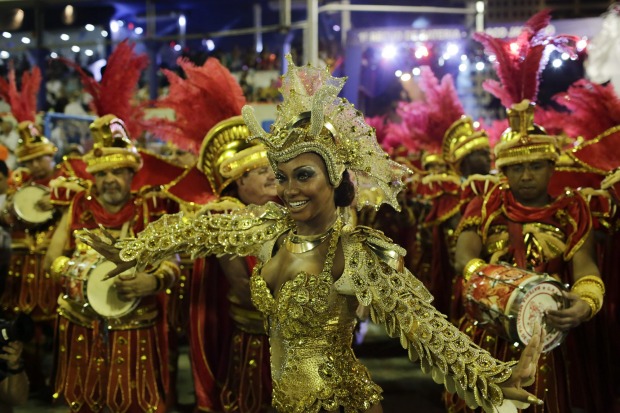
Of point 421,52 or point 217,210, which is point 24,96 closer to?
point 217,210

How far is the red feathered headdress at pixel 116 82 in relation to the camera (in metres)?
4.64

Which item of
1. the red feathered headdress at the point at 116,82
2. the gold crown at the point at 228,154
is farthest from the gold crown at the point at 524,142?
the red feathered headdress at the point at 116,82

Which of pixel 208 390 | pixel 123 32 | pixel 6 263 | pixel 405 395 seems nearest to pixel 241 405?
pixel 208 390

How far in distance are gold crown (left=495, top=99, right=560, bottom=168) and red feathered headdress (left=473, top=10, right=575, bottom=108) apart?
0.44 ft

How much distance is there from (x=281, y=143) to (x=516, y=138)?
1.84m

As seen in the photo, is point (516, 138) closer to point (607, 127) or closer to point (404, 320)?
point (607, 127)

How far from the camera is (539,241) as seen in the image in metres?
3.98


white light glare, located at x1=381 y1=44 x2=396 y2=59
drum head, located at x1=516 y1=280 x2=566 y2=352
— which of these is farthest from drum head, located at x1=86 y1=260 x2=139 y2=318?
white light glare, located at x1=381 y1=44 x2=396 y2=59

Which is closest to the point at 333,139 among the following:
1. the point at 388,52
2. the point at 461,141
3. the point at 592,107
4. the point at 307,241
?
the point at 307,241

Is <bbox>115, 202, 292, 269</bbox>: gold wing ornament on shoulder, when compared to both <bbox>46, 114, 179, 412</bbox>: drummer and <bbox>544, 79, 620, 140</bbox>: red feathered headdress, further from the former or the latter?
<bbox>544, 79, 620, 140</bbox>: red feathered headdress

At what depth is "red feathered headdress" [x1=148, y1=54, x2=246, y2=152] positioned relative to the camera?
4.50 meters

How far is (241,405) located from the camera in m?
4.25

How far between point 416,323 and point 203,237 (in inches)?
38.7

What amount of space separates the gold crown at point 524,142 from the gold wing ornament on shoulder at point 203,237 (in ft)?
5.19
